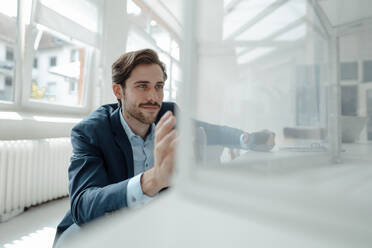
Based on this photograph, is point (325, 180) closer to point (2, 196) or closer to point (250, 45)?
point (250, 45)

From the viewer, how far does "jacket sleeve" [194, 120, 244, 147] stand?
0.87 ft

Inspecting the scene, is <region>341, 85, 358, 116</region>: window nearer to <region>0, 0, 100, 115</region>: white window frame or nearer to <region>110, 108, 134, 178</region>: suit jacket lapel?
<region>110, 108, 134, 178</region>: suit jacket lapel

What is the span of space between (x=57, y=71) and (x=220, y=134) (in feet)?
8.67

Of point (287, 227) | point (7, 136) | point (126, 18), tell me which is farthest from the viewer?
point (126, 18)

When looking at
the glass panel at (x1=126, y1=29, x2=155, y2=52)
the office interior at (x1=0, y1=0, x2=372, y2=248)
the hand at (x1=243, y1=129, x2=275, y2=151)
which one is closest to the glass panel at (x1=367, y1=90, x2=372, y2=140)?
the office interior at (x1=0, y1=0, x2=372, y2=248)

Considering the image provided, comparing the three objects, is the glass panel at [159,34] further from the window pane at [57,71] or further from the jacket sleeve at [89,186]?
the jacket sleeve at [89,186]

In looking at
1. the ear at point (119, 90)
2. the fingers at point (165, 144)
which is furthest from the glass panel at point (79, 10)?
the fingers at point (165, 144)

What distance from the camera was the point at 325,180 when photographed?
23 centimetres

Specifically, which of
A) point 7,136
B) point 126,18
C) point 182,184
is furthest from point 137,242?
point 126,18

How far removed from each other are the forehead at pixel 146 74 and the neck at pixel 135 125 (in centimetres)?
17

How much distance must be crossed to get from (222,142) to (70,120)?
240 centimetres

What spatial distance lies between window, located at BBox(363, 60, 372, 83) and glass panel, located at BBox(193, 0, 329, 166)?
0.06 meters

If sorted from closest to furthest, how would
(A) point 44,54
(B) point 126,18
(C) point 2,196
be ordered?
(C) point 2,196 < (A) point 44,54 < (B) point 126,18

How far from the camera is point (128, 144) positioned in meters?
0.90
